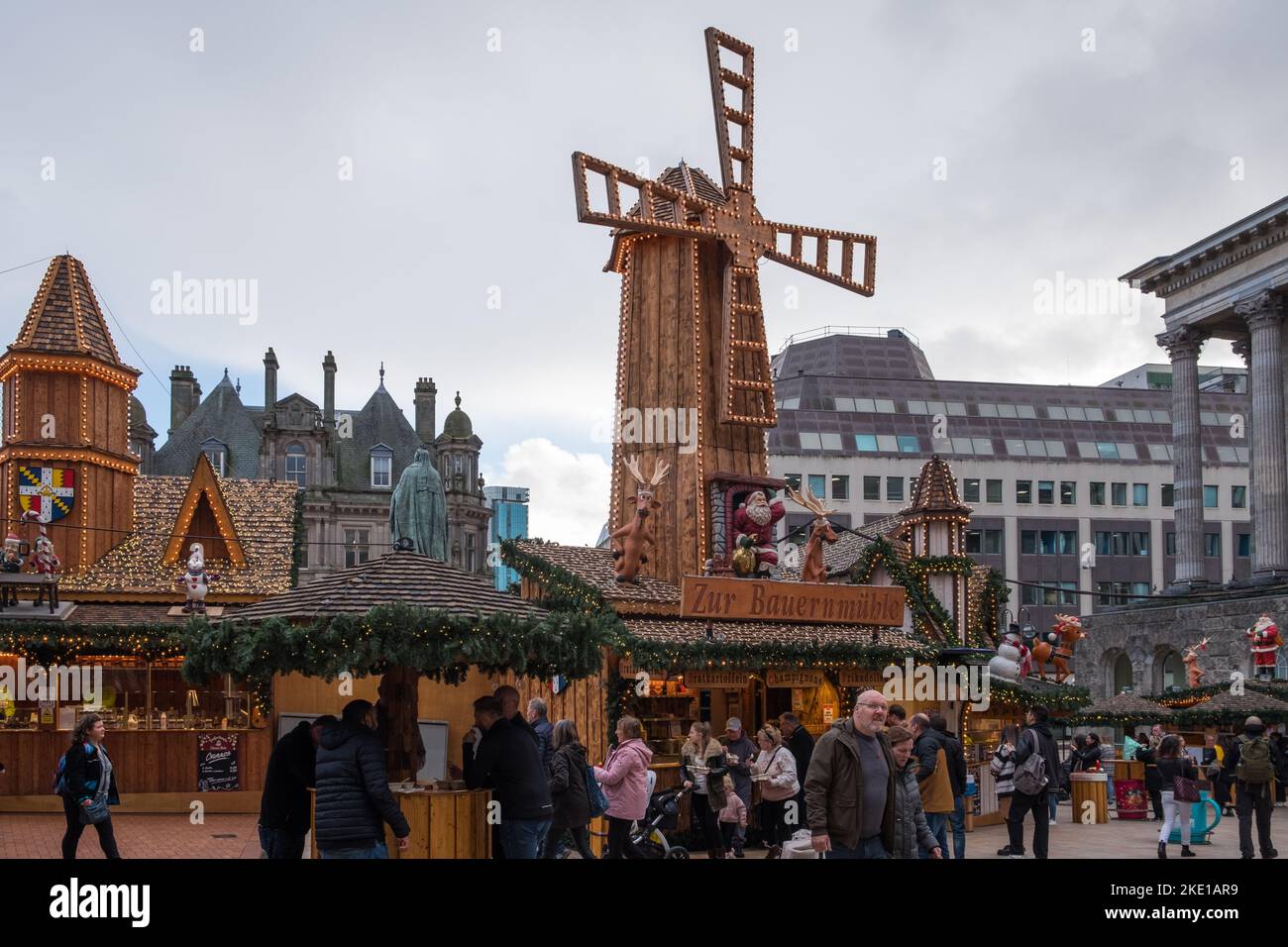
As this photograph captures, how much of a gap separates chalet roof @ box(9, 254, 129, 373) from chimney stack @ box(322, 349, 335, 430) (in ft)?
93.9

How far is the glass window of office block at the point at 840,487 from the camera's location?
7031cm

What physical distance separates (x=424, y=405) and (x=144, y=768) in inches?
1491

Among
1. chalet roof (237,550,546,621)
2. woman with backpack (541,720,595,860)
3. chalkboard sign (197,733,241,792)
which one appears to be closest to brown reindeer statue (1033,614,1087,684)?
chalkboard sign (197,733,241,792)

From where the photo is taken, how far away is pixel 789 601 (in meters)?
23.4

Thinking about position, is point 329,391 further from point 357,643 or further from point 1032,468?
point 357,643

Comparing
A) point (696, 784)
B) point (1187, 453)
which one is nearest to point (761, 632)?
point (696, 784)

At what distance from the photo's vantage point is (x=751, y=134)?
90.5 feet

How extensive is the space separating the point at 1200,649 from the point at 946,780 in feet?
118

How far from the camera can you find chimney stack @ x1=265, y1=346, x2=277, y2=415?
55812mm

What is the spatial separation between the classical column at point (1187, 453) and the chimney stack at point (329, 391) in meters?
33.0

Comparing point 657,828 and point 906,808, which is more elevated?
point 906,808

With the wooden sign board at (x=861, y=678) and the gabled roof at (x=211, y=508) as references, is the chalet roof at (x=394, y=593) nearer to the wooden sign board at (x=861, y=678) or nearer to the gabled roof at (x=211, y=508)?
the wooden sign board at (x=861, y=678)

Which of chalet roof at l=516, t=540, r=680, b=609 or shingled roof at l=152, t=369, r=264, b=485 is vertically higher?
shingled roof at l=152, t=369, r=264, b=485

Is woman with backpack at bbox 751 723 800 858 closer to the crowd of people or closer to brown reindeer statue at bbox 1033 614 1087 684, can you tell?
the crowd of people
